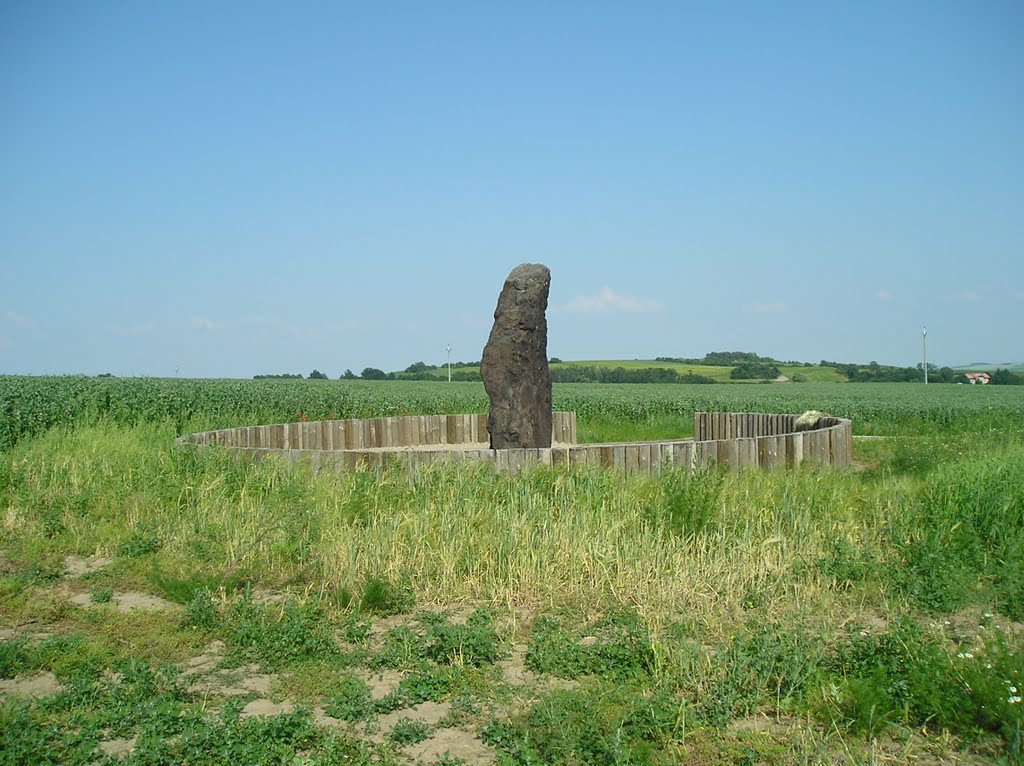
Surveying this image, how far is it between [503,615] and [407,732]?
6.00 feet

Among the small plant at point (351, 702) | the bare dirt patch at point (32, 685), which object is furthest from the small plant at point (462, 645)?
the bare dirt patch at point (32, 685)

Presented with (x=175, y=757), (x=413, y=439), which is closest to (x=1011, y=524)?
(x=175, y=757)

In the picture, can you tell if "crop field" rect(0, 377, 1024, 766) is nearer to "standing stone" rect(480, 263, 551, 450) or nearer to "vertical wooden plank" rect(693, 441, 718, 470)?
"vertical wooden plank" rect(693, 441, 718, 470)

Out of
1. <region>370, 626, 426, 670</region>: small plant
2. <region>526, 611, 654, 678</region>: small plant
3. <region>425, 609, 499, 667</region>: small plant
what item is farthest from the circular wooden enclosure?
<region>370, 626, 426, 670</region>: small plant

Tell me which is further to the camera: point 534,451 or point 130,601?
point 534,451

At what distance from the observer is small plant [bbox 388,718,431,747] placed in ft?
13.0

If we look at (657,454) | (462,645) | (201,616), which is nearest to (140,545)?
(201,616)

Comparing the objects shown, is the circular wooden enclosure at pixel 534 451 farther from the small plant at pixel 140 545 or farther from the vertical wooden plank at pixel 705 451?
the small plant at pixel 140 545

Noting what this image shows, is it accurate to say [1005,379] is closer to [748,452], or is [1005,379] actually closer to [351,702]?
[748,452]

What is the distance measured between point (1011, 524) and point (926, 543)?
0.97 meters

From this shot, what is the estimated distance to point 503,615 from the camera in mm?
5777

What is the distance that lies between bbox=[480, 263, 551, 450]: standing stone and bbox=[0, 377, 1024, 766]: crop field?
164 inches

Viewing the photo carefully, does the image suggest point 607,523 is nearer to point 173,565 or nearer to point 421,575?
point 421,575

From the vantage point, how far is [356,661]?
5.00 m
